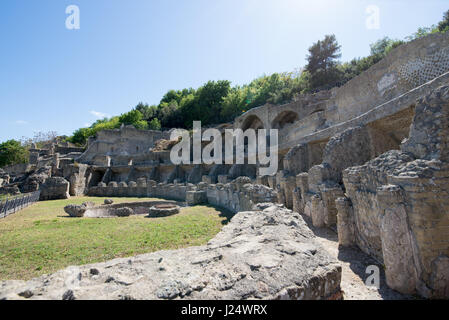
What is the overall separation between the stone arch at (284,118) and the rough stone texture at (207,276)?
83.5 feet

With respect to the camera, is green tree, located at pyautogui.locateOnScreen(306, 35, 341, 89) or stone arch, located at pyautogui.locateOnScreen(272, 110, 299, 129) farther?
green tree, located at pyautogui.locateOnScreen(306, 35, 341, 89)

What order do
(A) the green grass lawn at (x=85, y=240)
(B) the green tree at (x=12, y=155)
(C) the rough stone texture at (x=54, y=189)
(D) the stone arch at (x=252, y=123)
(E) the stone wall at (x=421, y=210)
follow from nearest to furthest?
(E) the stone wall at (x=421, y=210) < (A) the green grass lawn at (x=85, y=240) < (C) the rough stone texture at (x=54, y=189) < (D) the stone arch at (x=252, y=123) < (B) the green tree at (x=12, y=155)

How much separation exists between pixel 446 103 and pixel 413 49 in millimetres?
7571

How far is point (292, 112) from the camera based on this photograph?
89.3 ft

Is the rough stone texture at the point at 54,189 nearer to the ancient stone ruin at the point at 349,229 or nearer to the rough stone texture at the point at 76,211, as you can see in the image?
the rough stone texture at the point at 76,211

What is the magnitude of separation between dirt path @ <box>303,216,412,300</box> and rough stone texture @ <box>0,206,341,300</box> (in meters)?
0.97

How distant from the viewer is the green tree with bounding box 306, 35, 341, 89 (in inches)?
1313

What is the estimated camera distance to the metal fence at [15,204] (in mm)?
11906

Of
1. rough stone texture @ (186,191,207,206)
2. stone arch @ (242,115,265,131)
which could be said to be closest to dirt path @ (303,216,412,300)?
rough stone texture @ (186,191,207,206)

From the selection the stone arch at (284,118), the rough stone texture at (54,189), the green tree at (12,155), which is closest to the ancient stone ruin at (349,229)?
the stone arch at (284,118)

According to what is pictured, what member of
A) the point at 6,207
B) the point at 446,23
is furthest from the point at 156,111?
the point at 446,23

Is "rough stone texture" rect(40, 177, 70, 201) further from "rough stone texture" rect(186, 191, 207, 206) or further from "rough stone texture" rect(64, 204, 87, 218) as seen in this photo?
"rough stone texture" rect(186, 191, 207, 206)

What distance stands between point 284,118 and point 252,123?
528cm
